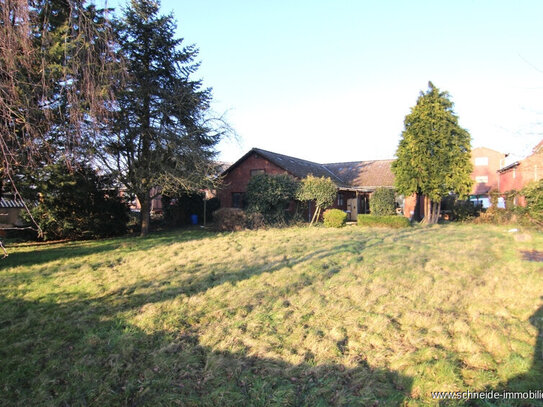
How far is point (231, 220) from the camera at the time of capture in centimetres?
1725

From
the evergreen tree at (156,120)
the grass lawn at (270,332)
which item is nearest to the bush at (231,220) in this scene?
the evergreen tree at (156,120)

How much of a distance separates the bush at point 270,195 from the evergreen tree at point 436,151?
7.46 m

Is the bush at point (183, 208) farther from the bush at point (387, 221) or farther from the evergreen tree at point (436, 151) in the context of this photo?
the evergreen tree at point (436, 151)

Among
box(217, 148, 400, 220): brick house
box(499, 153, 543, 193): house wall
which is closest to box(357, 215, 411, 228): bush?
box(217, 148, 400, 220): brick house

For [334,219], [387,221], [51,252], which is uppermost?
[334,219]

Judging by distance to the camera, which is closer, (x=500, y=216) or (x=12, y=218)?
(x=12, y=218)

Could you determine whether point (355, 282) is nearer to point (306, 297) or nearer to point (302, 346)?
point (306, 297)

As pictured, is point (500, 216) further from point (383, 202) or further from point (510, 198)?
point (383, 202)

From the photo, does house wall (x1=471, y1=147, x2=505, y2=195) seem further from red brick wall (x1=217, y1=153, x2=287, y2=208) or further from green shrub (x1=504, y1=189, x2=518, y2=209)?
red brick wall (x1=217, y1=153, x2=287, y2=208)

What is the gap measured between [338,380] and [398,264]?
201 inches

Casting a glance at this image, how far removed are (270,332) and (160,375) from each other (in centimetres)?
146

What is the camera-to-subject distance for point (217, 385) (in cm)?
326

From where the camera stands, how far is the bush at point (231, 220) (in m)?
17.1

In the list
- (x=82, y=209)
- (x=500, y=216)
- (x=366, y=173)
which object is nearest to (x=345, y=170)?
(x=366, y=173)
